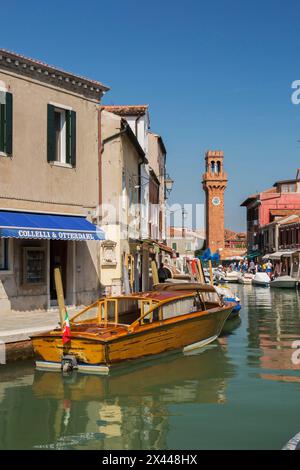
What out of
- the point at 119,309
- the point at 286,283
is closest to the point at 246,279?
the point at 286,283

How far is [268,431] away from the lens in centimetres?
777

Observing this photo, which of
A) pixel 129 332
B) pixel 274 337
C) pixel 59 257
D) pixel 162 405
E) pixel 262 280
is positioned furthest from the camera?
pixel 262 280

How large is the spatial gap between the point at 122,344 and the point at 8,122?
6.88 m

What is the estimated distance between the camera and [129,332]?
11320 mm

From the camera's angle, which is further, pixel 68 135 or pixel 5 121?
pixel 68 135

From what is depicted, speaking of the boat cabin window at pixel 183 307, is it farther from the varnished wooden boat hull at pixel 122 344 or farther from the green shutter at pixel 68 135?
the green shutter at pixel 68 135

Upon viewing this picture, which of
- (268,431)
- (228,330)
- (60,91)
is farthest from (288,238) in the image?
(268,431)

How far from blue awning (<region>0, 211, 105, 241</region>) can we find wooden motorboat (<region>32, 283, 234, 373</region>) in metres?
2.23

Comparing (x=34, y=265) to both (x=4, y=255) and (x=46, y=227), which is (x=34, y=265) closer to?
(x=4, y=255)

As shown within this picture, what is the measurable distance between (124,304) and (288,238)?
4595 centimetres

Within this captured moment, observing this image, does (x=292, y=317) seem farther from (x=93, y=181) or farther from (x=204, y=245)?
(x=204, y=245)

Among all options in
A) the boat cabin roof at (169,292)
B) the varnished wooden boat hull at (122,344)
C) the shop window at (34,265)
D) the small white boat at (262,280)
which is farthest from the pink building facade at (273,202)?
the varnished wooden boat hull at (122,344)

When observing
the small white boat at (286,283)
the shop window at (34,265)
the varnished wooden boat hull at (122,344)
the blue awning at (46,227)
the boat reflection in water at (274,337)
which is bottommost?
the boat reflection in water at (274,337)

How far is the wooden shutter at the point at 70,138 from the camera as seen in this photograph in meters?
16.5
